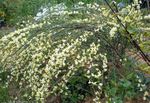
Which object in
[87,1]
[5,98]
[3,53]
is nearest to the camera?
[3,53]

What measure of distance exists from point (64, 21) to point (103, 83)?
0.77 m

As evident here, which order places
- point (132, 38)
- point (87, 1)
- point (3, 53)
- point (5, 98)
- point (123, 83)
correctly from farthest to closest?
1. point (87, 1)
2. point (5, 98)
3. point (3, 53)
4. point (123, 83)
5. point (132, 38)

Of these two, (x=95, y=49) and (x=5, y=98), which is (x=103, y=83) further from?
(x=5, y=98)

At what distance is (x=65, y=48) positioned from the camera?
4.00 metres

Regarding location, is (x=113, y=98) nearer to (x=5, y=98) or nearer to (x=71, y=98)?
(x=71, y=98)

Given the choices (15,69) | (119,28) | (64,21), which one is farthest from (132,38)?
(15,69)

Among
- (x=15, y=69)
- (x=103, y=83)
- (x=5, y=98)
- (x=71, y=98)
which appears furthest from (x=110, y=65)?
(x=5, y=98)

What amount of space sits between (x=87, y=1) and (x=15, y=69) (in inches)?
140

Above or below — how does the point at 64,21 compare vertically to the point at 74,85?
above

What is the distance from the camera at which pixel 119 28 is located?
406 cm

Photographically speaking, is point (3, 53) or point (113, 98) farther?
point (3, 53)

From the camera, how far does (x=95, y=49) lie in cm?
400

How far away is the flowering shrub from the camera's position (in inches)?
159

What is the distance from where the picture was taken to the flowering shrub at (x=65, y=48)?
4051mm
